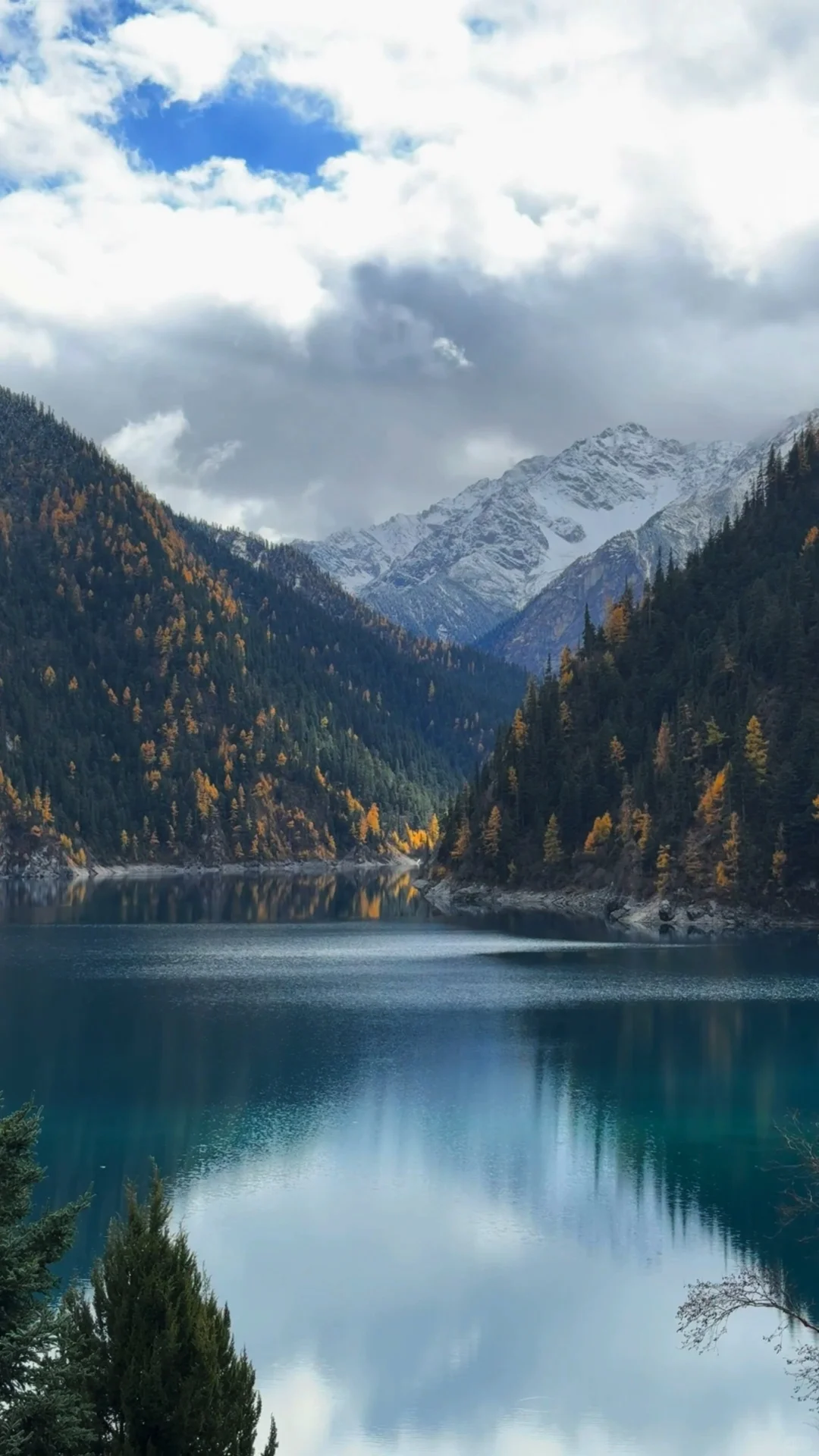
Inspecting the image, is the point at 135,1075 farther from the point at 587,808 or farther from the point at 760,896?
the point at 587,808

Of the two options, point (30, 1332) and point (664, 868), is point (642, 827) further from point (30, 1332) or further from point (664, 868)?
point (30, 1332)

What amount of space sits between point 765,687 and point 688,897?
1217 inches

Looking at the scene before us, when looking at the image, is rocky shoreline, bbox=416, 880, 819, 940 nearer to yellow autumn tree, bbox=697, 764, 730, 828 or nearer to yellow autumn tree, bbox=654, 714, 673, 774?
yellow autumn tree, bbox=697, 764, 730, 828

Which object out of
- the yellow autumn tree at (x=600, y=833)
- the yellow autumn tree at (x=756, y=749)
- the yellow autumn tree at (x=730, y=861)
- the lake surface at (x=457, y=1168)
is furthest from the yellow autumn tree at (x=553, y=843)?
the lake surface at (x=457, y=1168)

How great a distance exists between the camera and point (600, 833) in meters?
181

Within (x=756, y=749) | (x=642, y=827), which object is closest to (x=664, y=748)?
(x=642, y=827)

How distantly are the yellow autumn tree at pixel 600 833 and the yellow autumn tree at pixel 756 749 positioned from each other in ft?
83.3

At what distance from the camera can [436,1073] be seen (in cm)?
7381

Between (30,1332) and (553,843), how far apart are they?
173072mm

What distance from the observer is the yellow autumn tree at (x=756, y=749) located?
159125 mm

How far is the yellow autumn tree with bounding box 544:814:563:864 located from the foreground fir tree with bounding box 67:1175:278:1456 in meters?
171

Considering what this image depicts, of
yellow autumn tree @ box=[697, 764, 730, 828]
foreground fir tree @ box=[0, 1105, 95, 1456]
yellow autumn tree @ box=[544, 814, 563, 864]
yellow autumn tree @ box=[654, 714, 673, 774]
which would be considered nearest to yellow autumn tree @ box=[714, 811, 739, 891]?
yellow autumn tree @ box=[697, 764, 730, 828]

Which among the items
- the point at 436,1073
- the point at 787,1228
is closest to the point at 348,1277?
the point at 787,1228

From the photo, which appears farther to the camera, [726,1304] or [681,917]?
[681,917]
